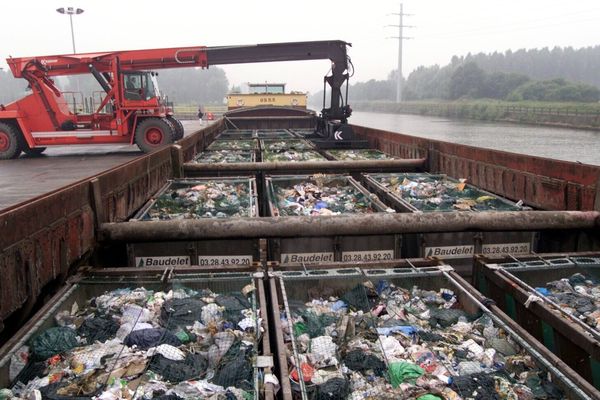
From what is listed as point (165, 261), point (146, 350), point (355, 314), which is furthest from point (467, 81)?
point (146, 350)

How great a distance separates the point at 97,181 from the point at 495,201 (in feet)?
14.5

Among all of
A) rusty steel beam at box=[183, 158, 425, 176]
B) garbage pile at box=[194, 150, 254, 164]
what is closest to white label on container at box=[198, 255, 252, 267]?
rusty steel beam at box=[183, 158, 425, 176]

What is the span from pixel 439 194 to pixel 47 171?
906 centimetres

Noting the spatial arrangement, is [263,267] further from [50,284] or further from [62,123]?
[62,123]

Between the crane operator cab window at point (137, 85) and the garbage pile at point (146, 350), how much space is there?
11719mm

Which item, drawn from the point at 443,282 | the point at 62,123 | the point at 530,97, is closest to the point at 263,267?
the point at 443,282

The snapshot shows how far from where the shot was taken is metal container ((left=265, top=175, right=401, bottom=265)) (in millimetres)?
4465

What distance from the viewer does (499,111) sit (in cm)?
5378

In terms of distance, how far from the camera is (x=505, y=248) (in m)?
4.64

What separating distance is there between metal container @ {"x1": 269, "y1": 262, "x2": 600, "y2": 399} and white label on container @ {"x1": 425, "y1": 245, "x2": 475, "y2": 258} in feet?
2.68

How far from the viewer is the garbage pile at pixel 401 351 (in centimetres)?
243

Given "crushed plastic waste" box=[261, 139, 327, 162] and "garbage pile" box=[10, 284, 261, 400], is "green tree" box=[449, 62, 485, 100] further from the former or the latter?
"garbage pile" box=[10, 284, 261, 400]

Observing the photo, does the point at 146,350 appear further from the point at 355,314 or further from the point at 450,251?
the point at 450,251

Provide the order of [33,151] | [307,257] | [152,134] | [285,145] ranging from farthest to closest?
[33,151], [152,134], [285,145], [307,257]
